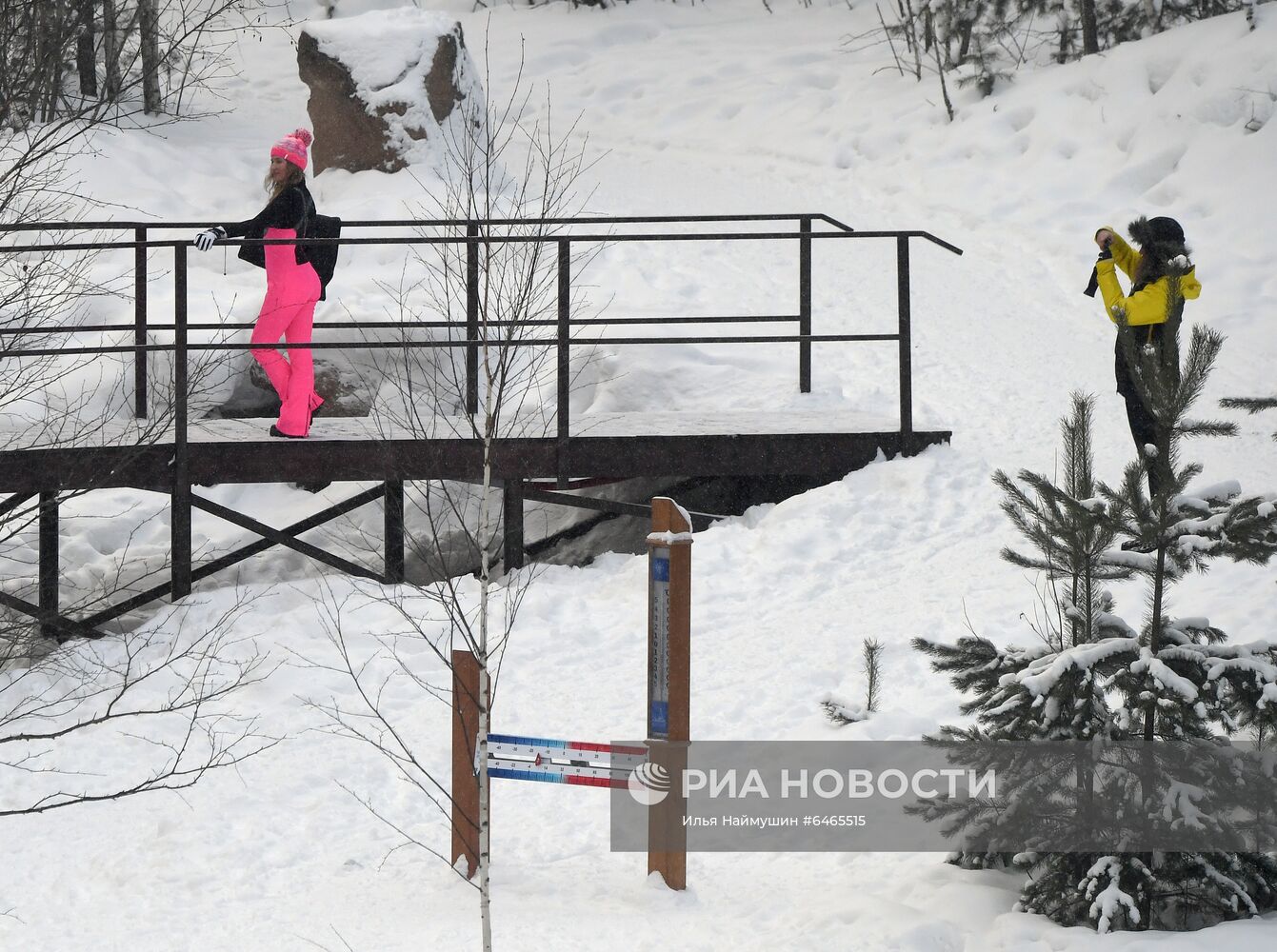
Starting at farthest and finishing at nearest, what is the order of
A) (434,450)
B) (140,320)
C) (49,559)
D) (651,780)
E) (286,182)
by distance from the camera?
1. (49,559)
2. (140,320)
3. (434,450)
4. (286,182)
5. (651,780)

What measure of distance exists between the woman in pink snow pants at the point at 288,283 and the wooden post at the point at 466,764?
10.00 feet

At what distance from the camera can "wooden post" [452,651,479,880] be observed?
4430mm

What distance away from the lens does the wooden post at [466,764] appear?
4.43 metres

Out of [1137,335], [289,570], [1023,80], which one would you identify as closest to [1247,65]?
[1023,80]

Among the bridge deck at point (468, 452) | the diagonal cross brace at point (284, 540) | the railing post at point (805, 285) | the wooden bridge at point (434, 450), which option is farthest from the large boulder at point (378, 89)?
the diagonal cross brace at point (284, 540)

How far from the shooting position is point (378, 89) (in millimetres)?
14016

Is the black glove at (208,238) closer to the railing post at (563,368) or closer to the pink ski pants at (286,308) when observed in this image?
the pink ski pants at (286,308)

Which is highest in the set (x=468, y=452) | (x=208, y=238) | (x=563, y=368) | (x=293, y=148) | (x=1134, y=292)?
(x=293, y=148)

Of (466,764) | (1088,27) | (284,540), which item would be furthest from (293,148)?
(1088,27)

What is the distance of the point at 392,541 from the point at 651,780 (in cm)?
401

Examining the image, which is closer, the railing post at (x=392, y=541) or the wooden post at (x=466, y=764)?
the wooden post at (x=466, y=764)

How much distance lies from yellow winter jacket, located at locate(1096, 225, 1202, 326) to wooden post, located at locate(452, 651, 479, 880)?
10.1 ft

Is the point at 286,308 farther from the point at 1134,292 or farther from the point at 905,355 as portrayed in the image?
the point at 1134,292

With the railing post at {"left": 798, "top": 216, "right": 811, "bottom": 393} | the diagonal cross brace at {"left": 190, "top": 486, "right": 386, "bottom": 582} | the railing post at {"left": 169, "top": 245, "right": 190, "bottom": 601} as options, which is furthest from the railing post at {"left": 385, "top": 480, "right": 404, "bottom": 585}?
the railing post at {"left": 798, "top": 216, "right": 811, "bottom": 393}
